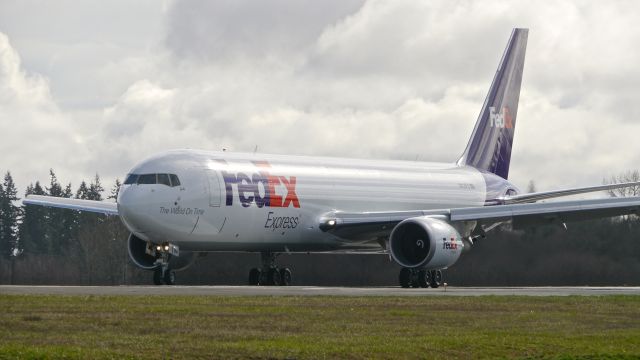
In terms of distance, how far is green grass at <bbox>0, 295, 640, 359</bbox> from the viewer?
18453mm

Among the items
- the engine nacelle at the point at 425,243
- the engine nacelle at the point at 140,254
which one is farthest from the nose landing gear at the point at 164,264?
the engine nacelle at the point at 425,243

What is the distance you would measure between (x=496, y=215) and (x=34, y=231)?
52.9 m

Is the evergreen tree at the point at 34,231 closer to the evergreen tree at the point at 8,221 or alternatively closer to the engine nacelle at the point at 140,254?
the evergreen tree at the point at 8,221

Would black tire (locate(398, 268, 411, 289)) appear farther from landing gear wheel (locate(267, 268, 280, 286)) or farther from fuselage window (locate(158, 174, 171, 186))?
fuselage window (locate(158, 174, 171, 186))

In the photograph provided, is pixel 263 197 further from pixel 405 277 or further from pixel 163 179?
pixel 405 277

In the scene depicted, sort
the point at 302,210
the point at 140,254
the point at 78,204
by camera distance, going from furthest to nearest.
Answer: the point at 78,204
the point at 302,210
the point at 140,254

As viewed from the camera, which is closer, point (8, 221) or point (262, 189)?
point (262, 189)

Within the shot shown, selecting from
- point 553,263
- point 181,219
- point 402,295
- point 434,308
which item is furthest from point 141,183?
point 553,263

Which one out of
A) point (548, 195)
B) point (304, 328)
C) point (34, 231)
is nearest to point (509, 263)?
point (548, 195)

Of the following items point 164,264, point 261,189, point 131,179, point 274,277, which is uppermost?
point 131,179

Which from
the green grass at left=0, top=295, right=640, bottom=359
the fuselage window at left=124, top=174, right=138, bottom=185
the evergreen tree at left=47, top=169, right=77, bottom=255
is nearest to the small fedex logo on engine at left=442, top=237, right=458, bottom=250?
the fuselage window at left=124, top=174, right=138, bottom=185

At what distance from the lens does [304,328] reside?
21656 mm

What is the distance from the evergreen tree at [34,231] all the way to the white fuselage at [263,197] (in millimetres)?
39953

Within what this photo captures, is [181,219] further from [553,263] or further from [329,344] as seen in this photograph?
[329,344]
